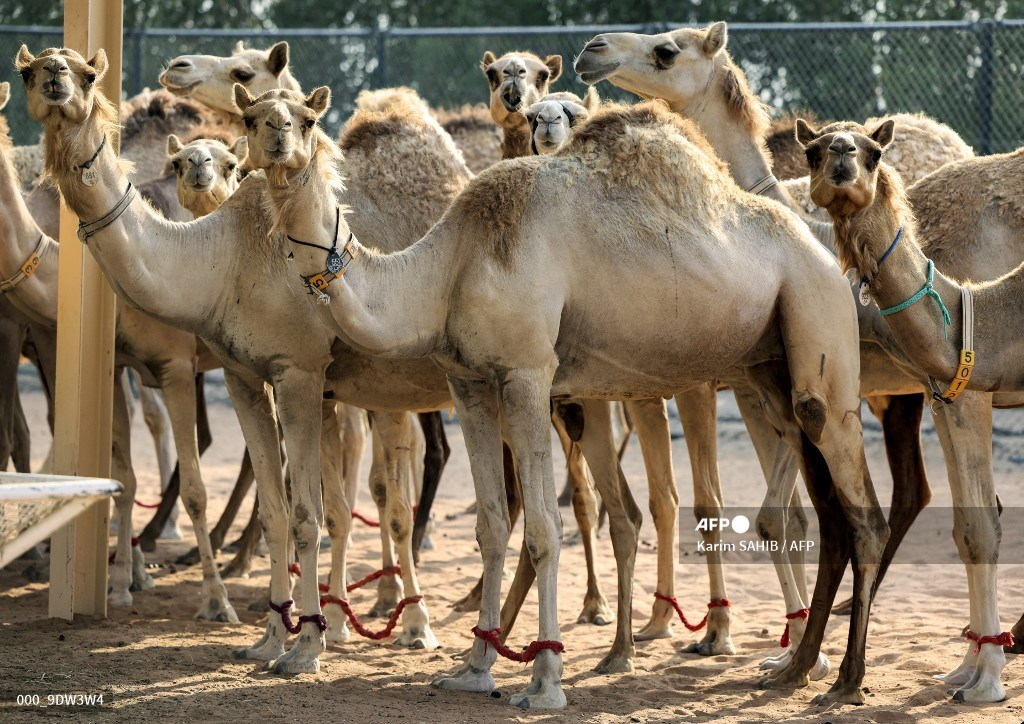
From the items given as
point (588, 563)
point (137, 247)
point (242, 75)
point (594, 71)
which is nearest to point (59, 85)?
point (137, 247)

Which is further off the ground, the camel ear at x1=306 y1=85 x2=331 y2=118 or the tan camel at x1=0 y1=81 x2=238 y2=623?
the camel ear at x1=306 y1=85 x2=331 y2=118

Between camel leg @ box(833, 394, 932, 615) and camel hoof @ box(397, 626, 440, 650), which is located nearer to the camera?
camel hoof @ box(397, 626, 440, 650)

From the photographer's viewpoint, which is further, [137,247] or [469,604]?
[469,604]

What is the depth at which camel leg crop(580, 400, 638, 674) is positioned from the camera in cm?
658

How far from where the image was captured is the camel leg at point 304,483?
21.1ft

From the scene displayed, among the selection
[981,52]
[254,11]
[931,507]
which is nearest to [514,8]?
[254,11]

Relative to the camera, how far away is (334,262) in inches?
217

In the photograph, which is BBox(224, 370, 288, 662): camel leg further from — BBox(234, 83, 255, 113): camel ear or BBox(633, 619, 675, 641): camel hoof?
BBox(633, 619, 675, 641): camel hoof

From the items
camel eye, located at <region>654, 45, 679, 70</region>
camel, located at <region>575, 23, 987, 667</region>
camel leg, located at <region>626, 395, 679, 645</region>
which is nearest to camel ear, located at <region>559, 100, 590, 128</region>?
camel, located at <region>575, 23, 987, 667</region>

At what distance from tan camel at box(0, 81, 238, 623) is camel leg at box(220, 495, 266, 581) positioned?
98cm

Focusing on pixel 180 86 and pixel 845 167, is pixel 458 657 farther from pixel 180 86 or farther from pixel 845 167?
pixel 180 86

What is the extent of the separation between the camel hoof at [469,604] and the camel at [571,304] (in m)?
1.92

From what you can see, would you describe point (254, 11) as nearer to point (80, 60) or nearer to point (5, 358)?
point (5, 358)

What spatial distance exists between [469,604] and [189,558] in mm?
2195
